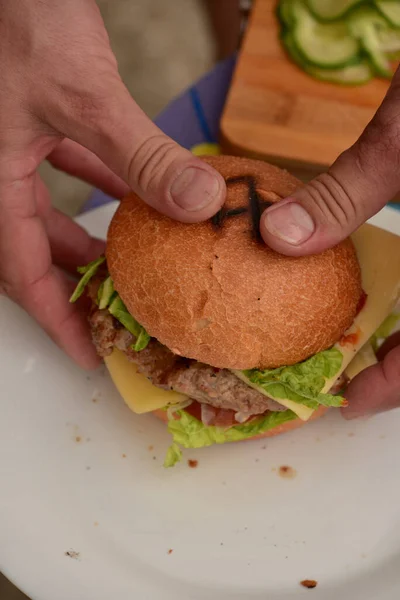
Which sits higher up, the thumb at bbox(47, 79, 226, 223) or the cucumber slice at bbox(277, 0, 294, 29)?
the thumb at bbox(47, 79, 226, 223)

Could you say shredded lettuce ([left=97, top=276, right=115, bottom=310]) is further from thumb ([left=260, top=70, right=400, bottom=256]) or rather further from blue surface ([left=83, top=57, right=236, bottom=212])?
blue surface ([left=83, top=57, right=236, bottom=212])

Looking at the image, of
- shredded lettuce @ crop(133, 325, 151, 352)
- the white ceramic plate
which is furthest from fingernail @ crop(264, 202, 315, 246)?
the white ceramic plate

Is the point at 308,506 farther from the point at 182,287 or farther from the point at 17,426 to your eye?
the point at 17,426

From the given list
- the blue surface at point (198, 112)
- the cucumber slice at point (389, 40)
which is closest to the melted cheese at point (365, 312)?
the blue surface at point (198, 112)

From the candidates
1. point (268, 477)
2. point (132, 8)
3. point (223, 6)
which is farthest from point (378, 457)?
point (132, 8)

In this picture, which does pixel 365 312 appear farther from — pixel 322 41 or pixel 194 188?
pixel 322 41
